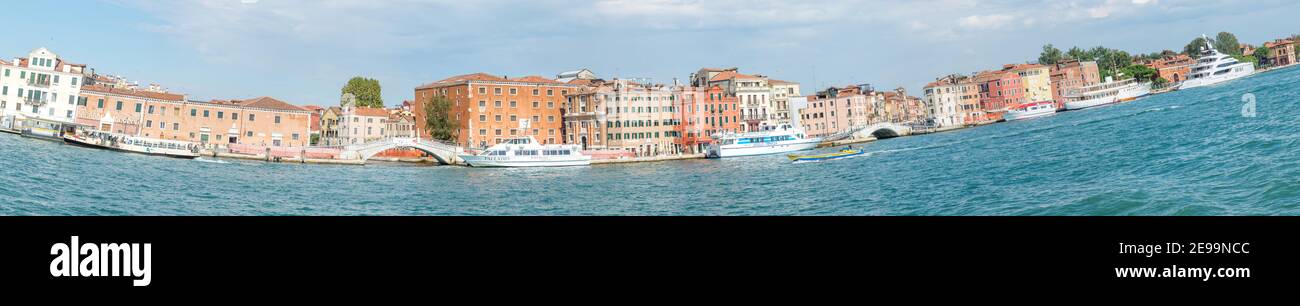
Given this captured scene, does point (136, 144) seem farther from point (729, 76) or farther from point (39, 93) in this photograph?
point (729, 76)

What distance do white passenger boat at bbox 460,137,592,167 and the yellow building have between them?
92.5 feet

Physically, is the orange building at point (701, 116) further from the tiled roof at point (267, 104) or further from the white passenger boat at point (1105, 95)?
the white passenger boat at point (1105, 95)

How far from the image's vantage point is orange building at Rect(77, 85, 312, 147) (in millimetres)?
18406

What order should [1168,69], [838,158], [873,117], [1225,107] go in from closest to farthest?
[1225,107] → [838,158] → [873,117] → [1168,69]

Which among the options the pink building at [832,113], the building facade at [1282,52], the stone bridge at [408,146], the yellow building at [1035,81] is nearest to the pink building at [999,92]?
the yellow building at [1035,81]

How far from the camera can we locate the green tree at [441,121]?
24750 millimetres

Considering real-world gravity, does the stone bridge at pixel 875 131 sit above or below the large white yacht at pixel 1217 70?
below

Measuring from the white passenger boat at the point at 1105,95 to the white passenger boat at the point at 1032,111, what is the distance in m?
2.01

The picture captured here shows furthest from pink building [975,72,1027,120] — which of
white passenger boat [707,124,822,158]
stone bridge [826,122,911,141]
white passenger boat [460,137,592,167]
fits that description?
white passenger boat [460,137,592,167]

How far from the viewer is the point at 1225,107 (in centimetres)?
1770
